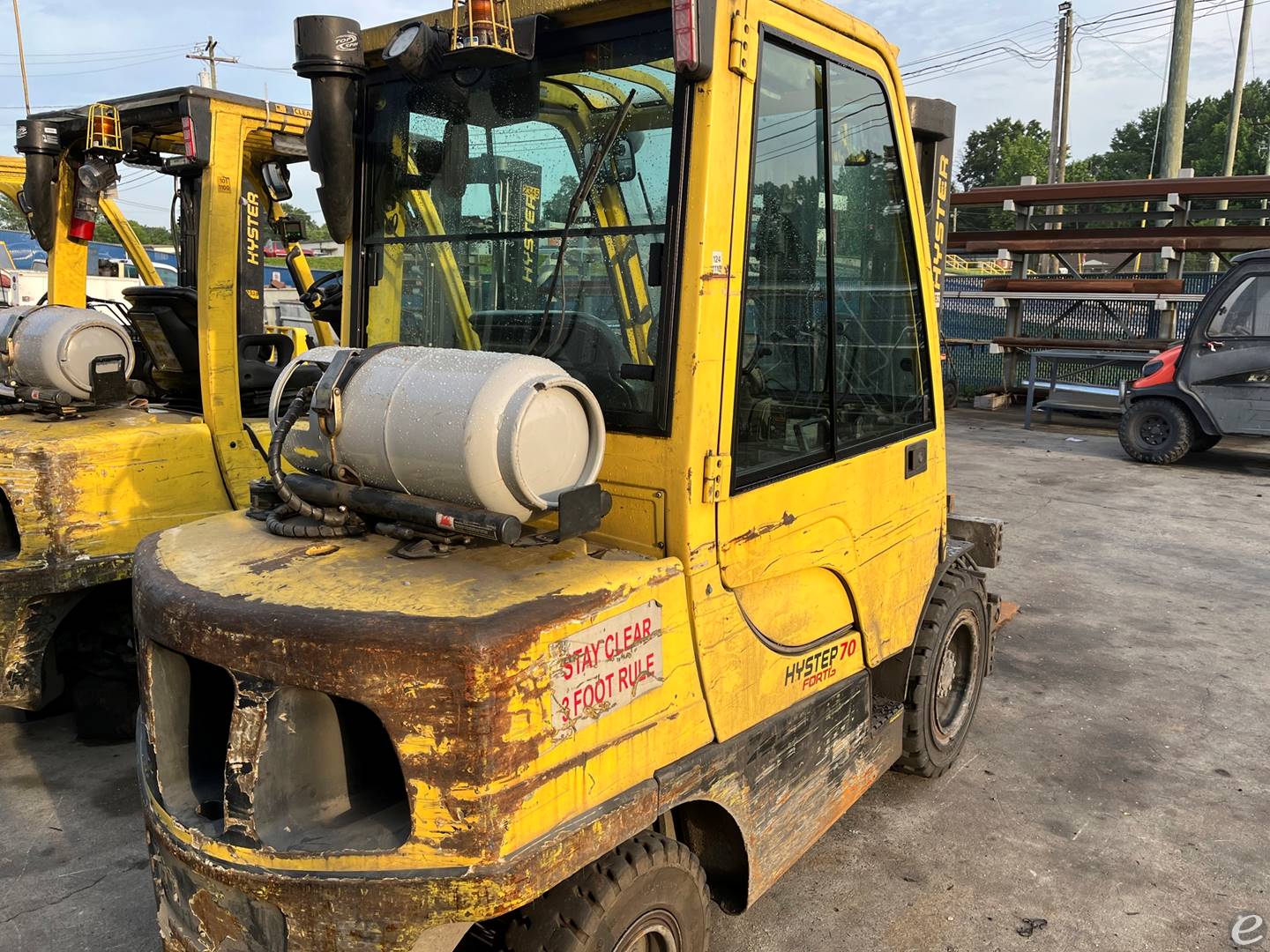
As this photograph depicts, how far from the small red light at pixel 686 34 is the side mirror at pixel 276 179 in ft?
11.8

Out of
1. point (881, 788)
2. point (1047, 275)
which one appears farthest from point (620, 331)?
point (1047, 275)

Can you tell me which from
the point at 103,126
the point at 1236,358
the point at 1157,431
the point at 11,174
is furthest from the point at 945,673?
the point at 1157,431

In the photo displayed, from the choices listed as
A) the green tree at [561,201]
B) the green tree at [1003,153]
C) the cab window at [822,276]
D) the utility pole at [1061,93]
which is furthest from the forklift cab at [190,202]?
the green tree at [1003,153]

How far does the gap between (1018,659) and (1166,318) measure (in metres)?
11.9

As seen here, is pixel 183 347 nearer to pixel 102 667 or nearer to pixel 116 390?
pixel 116 390

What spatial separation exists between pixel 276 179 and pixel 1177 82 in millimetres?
18257

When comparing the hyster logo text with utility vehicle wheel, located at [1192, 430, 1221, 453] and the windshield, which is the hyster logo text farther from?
utility vehicle wheel, located at [1192, 430, 1221, 453]

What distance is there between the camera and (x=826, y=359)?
109 inches

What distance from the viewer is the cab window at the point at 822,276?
242 cm

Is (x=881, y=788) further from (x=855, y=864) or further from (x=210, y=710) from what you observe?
(x=210, y=710)

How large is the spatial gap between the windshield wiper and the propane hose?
2.23 ft

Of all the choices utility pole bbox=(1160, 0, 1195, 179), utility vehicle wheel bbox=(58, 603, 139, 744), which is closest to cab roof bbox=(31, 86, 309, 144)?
utility vehicle wheel bbox=(58, 603, 139, 744)

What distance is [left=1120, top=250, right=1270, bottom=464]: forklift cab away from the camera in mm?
9977

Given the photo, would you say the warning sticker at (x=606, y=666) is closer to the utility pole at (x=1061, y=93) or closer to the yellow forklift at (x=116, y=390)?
the yellow forklift at (x=116, y=390)
